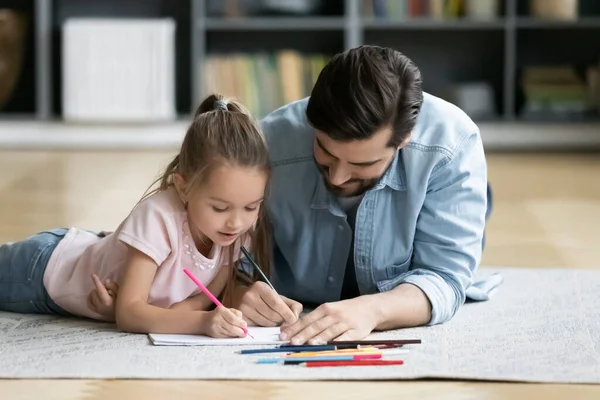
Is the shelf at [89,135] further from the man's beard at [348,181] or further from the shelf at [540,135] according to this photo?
the man's beard at [348,181]

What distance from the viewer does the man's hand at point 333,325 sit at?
2.08 m

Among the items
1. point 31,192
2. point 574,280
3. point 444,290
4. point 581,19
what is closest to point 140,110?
point 31,192

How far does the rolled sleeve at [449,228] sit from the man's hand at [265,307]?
24 centimetres

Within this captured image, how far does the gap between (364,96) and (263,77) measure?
3311 mm

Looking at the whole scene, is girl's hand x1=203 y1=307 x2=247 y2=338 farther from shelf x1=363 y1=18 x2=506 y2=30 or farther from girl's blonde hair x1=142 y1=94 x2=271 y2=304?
shelf x1=363 y1=18 x2=506 y2=30

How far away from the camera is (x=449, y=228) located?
2.31m

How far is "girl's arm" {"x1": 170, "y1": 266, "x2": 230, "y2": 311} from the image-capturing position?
2.27 metres

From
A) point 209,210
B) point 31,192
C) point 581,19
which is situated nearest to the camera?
point 209,210

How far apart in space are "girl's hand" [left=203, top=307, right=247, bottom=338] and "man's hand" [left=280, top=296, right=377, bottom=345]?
0.26ft

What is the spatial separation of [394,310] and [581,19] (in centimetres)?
333

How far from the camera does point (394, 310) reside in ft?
7.26

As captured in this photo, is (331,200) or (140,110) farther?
(140,110)

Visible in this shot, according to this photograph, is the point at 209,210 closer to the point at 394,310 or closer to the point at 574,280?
the point at 394,310

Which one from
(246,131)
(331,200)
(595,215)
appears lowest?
(595,215)
